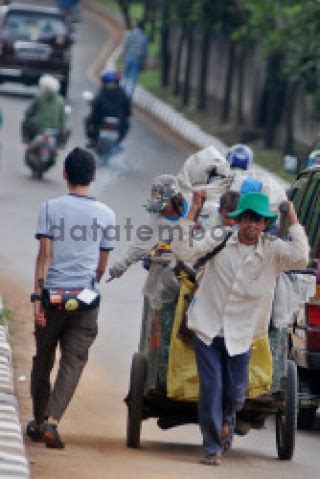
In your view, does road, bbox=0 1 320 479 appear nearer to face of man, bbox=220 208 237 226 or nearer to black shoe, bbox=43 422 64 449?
black shoe, bbox=43 422 64 449

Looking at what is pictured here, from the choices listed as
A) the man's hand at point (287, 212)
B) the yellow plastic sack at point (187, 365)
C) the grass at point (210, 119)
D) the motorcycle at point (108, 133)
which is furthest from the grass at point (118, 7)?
the man's hand at point (287, 212)

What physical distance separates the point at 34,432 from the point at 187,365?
3.48ft

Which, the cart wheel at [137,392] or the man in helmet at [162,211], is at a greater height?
the man in helmet at [162,211]

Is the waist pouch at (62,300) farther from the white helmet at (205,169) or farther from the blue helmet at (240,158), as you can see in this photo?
the blue helmet at (240,158)

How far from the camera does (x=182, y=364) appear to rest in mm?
10906

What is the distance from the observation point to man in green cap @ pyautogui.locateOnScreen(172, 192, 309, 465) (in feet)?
34.2

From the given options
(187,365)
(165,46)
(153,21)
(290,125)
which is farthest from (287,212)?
(153,21)

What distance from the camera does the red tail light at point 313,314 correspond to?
40.0 feet

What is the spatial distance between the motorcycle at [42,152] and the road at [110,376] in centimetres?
26

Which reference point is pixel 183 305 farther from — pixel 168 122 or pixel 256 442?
pixel 168 122

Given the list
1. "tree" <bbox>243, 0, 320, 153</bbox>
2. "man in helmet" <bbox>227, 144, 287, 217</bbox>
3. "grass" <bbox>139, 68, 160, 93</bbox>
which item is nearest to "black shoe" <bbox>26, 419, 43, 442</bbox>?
"man in helmet" <bbox>227, 144, 287, 217</bbox>

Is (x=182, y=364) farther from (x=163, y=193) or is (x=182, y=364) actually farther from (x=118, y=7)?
(x=118, y=7)

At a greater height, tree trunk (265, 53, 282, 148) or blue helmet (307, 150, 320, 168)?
blue helmet (307, 150, 320, 168)

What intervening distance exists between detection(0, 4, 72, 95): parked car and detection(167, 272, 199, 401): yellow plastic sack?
2975 cm
